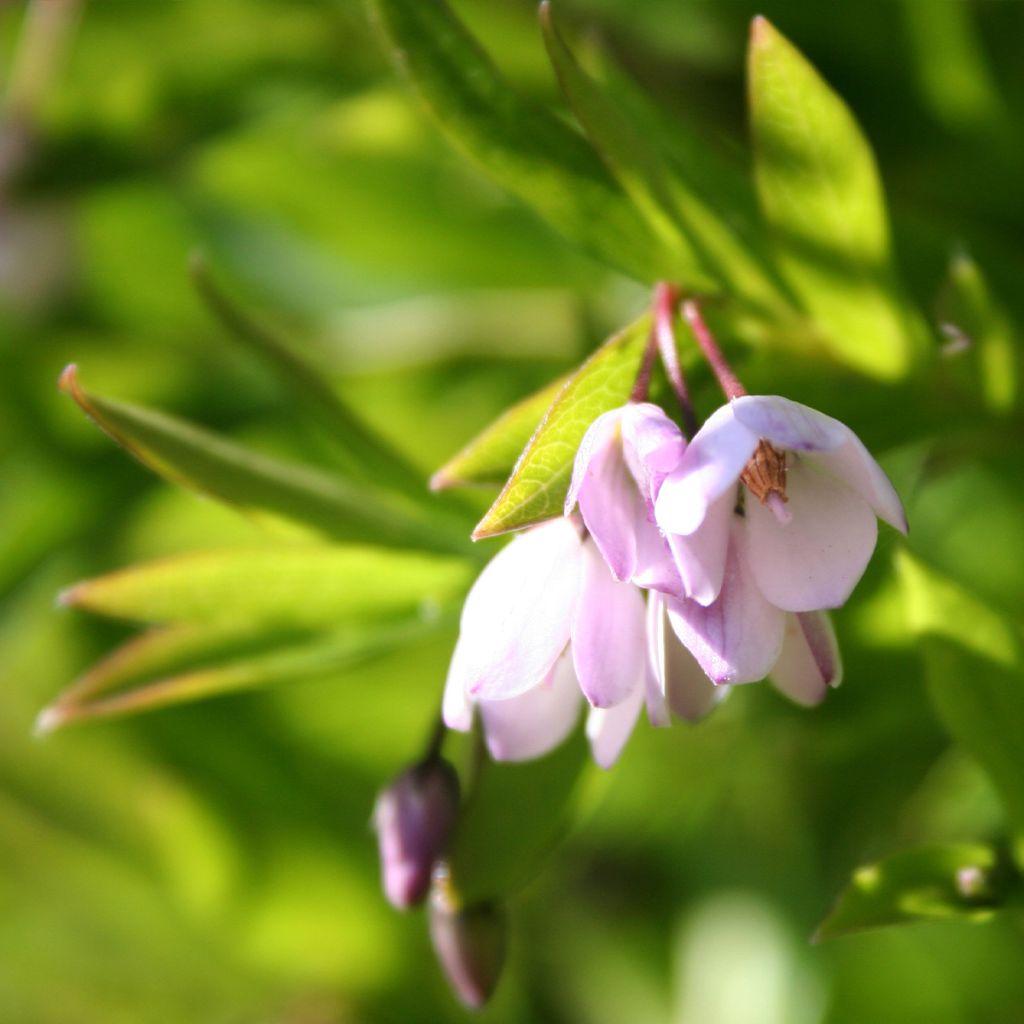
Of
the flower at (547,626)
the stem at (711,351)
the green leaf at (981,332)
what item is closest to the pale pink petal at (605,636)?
the flower at (547,626)

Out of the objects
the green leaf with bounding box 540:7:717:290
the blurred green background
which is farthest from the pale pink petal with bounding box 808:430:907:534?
the blurred green background

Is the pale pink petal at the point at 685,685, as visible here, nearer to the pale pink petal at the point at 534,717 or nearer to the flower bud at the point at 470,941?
the pale pink petal at the point at 534,717

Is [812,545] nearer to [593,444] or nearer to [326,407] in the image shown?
[593,444]

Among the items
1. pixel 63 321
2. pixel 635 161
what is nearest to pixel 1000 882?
pixel 635 161

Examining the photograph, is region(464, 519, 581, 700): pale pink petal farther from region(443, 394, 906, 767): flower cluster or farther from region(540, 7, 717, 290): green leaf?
region(540, 7, 717, 290): green leaf

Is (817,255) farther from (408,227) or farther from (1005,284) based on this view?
(408,227)

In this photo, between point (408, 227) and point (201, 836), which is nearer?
point (408, 227)

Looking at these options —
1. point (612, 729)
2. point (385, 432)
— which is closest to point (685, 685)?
point (612, 729)
